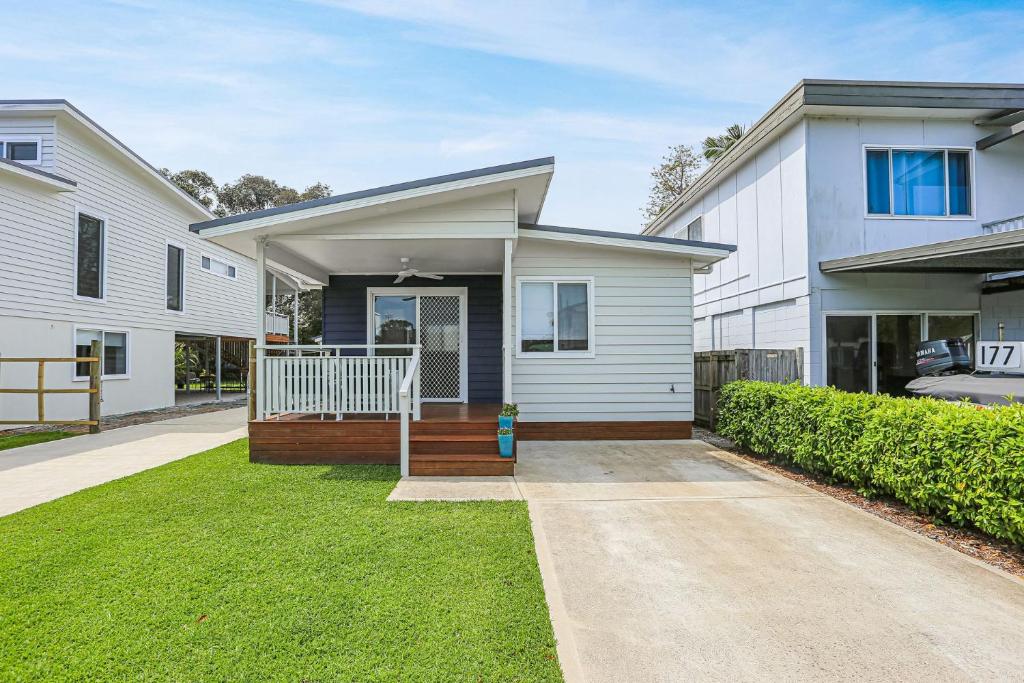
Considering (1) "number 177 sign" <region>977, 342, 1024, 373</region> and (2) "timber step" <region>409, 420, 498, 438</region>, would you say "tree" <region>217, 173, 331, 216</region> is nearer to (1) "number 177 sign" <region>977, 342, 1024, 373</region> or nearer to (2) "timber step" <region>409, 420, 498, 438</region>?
(2) "timber step" <region>409, 420, 498, 438</region>

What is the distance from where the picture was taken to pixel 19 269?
391 inches

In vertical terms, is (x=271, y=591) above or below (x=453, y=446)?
below

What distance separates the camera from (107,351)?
12.2 metres

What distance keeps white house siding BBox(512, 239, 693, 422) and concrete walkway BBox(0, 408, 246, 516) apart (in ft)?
16.2

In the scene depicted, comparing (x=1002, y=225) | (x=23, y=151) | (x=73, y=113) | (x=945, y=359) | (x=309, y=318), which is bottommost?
(x=945, y=359)

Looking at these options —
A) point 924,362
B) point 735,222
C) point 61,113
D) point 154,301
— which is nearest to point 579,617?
point 924,362

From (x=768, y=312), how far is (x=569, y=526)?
7377 mm

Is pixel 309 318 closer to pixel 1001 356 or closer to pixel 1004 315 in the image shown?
pixel 1004 315

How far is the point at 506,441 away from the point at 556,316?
2.69 meters

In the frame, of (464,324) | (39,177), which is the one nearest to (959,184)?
(464,324)

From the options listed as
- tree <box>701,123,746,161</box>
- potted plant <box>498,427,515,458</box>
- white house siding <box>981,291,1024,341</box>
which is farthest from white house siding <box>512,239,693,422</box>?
tree <box>701,123,746,161</box>

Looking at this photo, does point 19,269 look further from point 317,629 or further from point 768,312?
point 768,312

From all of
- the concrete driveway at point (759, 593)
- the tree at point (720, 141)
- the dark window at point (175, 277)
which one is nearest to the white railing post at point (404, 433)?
the concrete driveway at point (759, 593)

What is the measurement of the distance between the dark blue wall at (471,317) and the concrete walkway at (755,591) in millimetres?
4160
